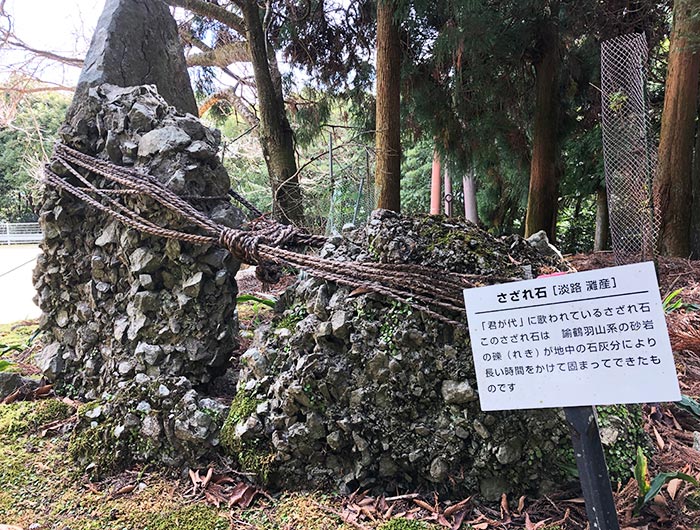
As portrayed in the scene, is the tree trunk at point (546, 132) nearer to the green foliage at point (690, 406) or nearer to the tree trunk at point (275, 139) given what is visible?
the tree trunk at point (275, 139)

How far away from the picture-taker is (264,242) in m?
1.58

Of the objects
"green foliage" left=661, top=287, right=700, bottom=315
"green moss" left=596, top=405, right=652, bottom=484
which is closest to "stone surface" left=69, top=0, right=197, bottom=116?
"green moss" left=596, top=405, right=652, bottom=484

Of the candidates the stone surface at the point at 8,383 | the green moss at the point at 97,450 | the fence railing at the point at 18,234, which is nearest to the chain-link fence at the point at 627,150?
the green moss at the point at 97,450

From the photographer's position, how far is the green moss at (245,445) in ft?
4.40

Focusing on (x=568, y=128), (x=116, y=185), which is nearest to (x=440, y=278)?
(x=116, y=185)

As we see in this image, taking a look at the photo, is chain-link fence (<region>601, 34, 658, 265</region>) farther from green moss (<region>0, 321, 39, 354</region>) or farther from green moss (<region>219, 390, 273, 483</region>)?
green moss (<region>0, 321, 39, 354</region>)

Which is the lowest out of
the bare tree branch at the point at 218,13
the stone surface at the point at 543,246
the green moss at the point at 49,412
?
the green moss at the point at 49,412

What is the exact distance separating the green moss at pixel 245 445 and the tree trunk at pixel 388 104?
2.86 m

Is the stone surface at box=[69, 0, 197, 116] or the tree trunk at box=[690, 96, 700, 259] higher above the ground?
the stone surface at box=[69, 0, 197, 116]

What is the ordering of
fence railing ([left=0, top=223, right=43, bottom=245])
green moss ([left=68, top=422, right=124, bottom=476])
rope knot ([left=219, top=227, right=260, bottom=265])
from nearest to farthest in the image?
green moss ([left=68, top=422, right=124, bottom=476])
rope knot ([left=219, top=227, right=260, bottom=265])
fence railing ([left=0, top=223, right=43, bottom=245])

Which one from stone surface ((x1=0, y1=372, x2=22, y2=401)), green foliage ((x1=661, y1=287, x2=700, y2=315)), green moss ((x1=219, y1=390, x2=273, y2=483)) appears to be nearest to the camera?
green moss ((x1=219, y1=390, x2=273, y2=483))

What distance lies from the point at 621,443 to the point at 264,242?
1.32m

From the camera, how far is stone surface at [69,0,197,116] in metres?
2.11

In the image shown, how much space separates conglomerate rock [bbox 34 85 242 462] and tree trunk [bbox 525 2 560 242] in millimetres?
4628
